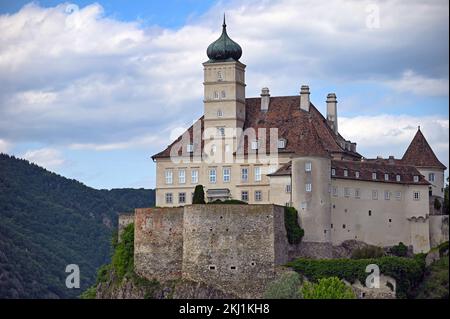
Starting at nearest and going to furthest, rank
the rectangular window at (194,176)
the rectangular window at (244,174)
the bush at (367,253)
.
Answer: the bush at (367,253), the rectangular window at (244,174), the rectangular window at (194,176)

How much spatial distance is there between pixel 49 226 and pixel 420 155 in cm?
A: 5884

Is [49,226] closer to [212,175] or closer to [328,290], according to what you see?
[212,175]

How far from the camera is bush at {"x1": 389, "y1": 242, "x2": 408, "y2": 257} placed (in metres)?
103

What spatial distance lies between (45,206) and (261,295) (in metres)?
68.9

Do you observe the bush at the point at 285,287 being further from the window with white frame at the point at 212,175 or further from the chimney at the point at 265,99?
A: the chimney at the point at 265,99

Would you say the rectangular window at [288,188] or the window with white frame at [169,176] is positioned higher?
the window with white frame at [169,176]

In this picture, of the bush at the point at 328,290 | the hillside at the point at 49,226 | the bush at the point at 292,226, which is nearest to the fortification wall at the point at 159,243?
the bush at the point at 292,226

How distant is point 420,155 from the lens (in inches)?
4247

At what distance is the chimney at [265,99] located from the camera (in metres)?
109

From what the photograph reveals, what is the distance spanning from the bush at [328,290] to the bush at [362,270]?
1.27 metres
